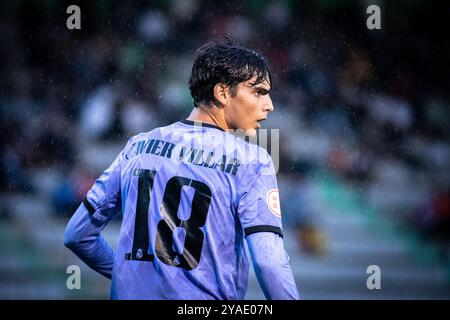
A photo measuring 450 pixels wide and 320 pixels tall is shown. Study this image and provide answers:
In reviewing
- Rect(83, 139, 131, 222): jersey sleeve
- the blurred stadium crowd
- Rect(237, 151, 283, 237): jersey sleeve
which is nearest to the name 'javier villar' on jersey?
Rect(237, 151, 283, 237): jersey sleeve

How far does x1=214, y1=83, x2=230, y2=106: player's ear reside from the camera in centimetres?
218

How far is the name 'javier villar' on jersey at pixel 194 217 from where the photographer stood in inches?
78.1

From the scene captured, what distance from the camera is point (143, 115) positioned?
625 cm

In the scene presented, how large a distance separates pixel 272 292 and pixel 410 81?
5.32 meters

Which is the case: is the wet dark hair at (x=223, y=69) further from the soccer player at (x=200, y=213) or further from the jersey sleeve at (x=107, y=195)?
the jersey sleeve at (x=107, y=195)

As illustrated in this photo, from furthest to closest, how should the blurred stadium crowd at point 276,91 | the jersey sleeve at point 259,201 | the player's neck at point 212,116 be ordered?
the blurred stadium crowd at point 276,91 → the player's neck at point 212,116 → the jersey sleeve at point 259,201

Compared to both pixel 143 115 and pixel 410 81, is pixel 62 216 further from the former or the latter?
pixel 410 81

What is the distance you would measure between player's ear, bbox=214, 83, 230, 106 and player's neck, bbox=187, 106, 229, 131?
0.10ft

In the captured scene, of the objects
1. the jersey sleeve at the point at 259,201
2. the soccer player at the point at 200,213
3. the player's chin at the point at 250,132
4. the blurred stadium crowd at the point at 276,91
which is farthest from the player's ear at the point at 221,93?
the blurred stadium crowd at the point at 276,91

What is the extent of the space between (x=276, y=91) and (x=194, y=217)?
4568 mm

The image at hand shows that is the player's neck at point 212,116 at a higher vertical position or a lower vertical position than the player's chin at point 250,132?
higher

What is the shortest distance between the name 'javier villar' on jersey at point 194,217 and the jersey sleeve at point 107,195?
10cm

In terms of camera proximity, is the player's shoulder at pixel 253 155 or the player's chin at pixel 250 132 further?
the player's chin at pixel 250 132
